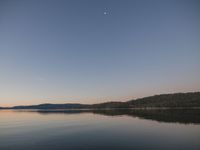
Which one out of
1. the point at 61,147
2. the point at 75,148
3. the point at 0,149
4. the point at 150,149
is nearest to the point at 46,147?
the point at 61,147

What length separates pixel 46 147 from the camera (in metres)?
28.5

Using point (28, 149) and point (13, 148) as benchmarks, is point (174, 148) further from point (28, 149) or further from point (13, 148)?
point (13, 148)

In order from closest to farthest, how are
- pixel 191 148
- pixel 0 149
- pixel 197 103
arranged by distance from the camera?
pixel 191 148 → pixel 0 149 → pixel 197 103

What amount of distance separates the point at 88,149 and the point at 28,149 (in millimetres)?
8254

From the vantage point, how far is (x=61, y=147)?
28.6 m

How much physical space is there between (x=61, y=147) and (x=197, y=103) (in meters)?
198

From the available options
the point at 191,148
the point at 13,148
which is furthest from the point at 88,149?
the point at 191,148

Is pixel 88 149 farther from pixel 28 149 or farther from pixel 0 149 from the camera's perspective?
pixel 0 149

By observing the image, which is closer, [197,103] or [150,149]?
[150,149]

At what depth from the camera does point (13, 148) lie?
92.4 ft

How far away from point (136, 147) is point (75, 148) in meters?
8.35

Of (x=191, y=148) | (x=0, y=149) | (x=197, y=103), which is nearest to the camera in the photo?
(x=191, y=148)

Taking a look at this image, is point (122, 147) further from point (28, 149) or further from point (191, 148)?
point (28, 149)

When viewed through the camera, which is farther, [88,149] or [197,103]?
[197,103]
